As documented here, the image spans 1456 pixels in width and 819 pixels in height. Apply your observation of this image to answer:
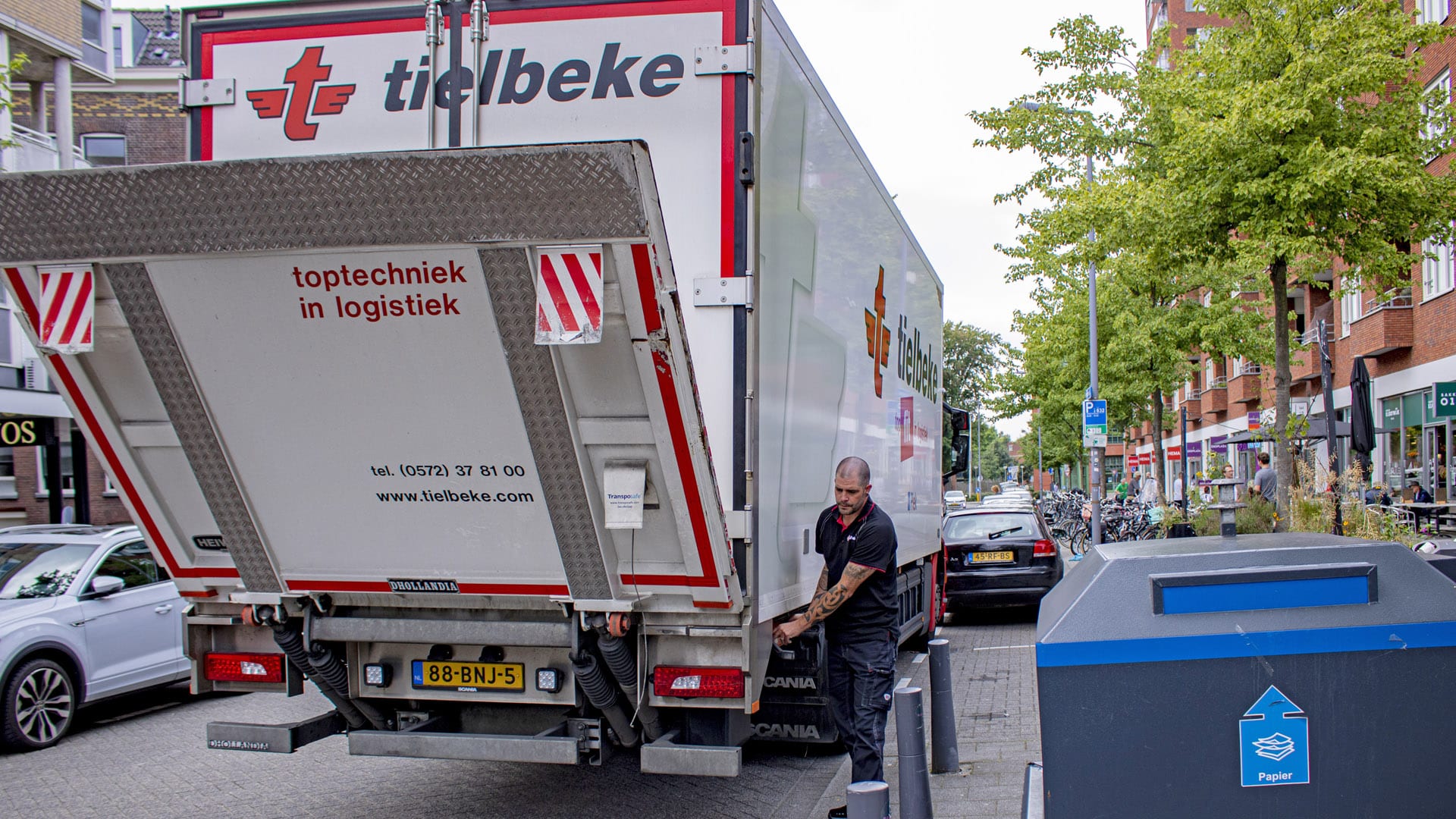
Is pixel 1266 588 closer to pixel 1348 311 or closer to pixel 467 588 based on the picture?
pixel 467 588

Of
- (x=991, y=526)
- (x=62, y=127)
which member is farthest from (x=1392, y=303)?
(x=62, y=127)

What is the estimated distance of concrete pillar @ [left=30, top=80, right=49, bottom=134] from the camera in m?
20.5

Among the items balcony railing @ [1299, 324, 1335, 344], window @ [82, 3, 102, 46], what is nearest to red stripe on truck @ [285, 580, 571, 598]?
balcony railing @ [1299, 324, 1335, 344]

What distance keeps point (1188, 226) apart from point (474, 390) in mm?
12813

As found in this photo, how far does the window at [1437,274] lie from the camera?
868 inches

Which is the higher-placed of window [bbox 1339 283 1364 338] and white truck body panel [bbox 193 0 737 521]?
window [bbox 1339 283 1364 338]

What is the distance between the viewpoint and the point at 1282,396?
15.3m

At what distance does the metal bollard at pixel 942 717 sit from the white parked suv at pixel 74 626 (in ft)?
17.0

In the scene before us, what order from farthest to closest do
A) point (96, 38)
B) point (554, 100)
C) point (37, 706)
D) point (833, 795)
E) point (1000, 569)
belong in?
point (96, 38), point (1000, 569), point (37, 706), point (833, 795), point (554, 100)

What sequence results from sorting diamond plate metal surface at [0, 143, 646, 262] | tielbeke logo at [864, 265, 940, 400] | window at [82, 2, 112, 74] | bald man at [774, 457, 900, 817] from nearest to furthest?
diamond plate metal surface at [0, 143, 646, 262] → bald man at [774, 457, 900, 817] → tielbeke logo at [864, 265, 940, 400] → window at [82, 2, 112, 74]

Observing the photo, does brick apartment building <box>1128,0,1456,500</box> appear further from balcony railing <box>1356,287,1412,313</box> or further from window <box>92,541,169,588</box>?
window <box>92,541,169,588</box>

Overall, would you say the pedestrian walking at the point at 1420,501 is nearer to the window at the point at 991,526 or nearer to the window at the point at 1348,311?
the window at the point at 1348,311

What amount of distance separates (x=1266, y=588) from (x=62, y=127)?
22.1 metres

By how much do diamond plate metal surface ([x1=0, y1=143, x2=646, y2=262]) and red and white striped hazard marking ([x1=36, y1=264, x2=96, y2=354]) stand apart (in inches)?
3.4
